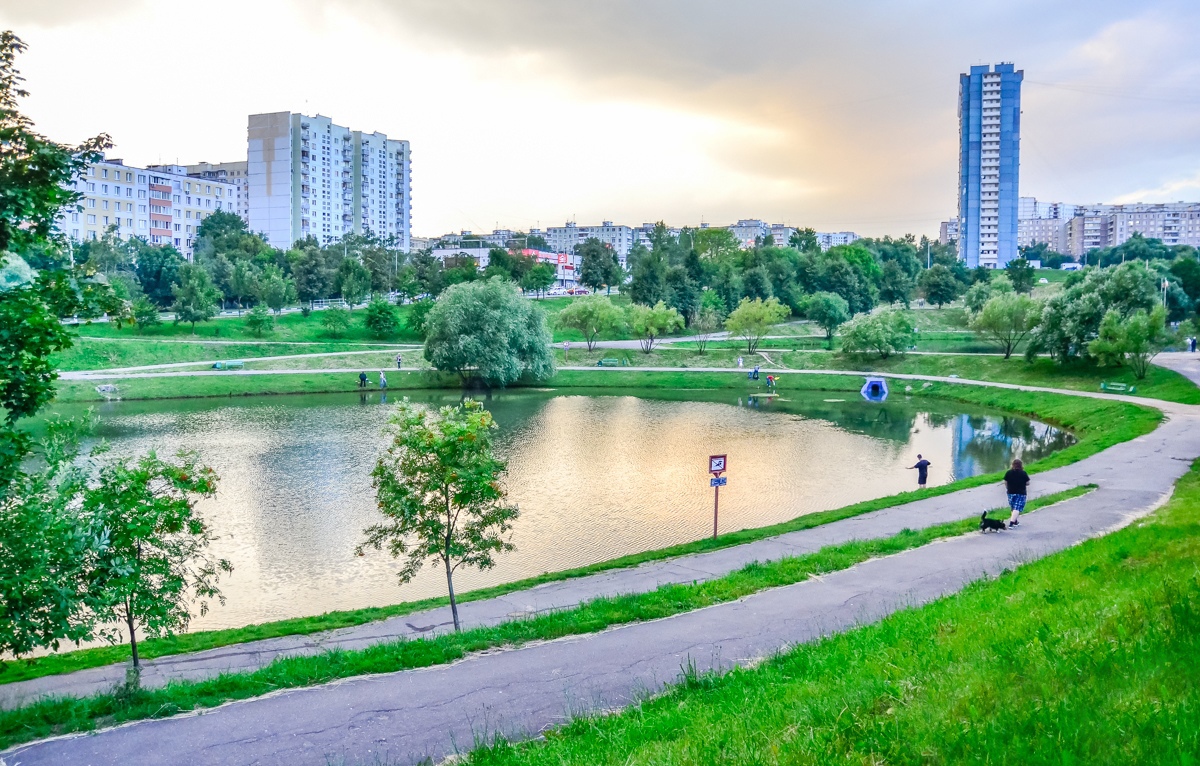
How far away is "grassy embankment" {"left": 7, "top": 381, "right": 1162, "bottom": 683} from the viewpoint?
13961 mm

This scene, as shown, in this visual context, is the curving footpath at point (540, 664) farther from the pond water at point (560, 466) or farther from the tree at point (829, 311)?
the tree at point (829, 311)

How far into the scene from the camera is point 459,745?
8898 mm

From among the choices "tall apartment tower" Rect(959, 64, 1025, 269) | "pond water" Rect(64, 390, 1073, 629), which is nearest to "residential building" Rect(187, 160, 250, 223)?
"pond water" Rect(64, 390, 1073, 629)

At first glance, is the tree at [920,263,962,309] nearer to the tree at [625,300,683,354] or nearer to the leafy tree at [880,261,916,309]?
the leafy tree at [880,261,916,309]

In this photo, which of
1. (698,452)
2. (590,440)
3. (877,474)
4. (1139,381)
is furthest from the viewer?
(1139,381)

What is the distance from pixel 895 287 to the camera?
11838 centimetres

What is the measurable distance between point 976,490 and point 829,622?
14.7 m

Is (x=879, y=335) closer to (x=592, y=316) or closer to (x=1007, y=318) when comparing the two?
(x=1007, y=318)

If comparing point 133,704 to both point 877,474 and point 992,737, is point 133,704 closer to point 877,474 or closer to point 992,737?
point 992,737

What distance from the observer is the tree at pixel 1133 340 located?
5075 cm

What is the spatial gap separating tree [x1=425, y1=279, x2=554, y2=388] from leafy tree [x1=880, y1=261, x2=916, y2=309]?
68.7 metres

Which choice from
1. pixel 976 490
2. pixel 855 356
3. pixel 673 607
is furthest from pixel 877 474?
pixel 855 356

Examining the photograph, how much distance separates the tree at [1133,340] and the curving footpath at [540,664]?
1428 inches

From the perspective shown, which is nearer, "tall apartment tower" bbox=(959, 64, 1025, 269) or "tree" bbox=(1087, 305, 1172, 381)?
"tree" bbox=(1087, 305, 1172, 381)
